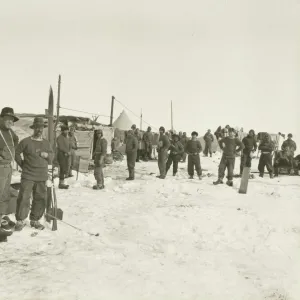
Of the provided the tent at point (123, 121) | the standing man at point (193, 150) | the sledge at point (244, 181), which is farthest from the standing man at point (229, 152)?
the tent at point (123, 121)

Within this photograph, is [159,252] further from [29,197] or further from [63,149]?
[63,149]

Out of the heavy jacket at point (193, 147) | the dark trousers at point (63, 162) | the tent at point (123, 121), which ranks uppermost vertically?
the tent at point (123, 121)

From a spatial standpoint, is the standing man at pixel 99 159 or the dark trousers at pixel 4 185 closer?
the dark trousers at pixel 4 185

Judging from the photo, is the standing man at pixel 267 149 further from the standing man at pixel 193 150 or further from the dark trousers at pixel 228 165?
the standing man at pixel 193 150

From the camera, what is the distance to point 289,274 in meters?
4.98

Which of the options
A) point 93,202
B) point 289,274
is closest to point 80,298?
point 289,274

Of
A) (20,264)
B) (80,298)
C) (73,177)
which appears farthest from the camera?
(73,177)

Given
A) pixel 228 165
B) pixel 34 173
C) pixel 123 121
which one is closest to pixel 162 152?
pixel 228 165

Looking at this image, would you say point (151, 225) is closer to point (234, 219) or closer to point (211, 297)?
point (234, 219)

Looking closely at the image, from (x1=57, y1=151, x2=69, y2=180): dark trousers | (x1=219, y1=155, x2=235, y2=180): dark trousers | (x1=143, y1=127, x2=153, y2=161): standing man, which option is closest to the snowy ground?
(x1=57, y1=151, x2=69, y2=180): dark trousers

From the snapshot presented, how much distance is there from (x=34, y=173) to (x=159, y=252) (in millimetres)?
2376

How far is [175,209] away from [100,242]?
2.84 meters

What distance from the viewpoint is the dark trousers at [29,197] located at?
588 centimetres

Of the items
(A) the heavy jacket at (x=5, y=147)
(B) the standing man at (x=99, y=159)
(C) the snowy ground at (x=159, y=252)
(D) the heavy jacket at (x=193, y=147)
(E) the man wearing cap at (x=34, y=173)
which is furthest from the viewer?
(D) the heavy jacket at (x=193, y=147)
